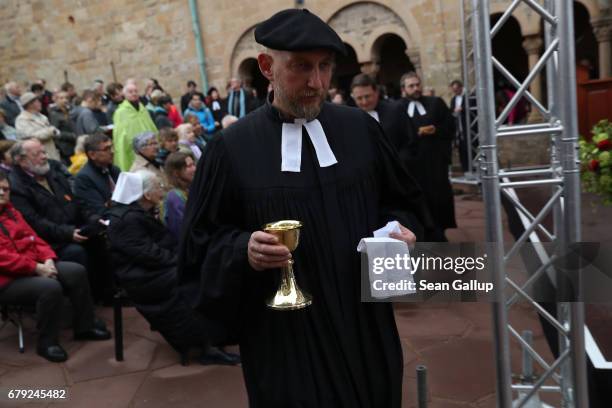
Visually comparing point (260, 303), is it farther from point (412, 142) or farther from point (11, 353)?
point (412, 142)

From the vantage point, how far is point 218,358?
4453mm

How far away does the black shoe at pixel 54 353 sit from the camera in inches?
179

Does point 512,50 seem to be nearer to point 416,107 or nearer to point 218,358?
point 416,107

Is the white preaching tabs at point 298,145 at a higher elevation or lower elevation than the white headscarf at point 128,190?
higher

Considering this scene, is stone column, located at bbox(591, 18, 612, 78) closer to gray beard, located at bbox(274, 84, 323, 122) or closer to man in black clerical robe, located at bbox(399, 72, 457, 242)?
man in black clerical robe, located at bbox(399, 72, 457, 242)

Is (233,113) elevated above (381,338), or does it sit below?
above

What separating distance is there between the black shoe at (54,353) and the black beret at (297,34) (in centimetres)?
360

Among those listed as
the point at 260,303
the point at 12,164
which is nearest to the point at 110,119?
the point at 12,164

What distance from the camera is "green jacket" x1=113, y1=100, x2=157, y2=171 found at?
291 inches

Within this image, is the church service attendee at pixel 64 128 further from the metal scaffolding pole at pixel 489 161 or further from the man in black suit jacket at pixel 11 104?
the metal scaffolding pole at pixel 489 161

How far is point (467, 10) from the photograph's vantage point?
38.4ft

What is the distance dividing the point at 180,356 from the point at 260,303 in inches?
108
